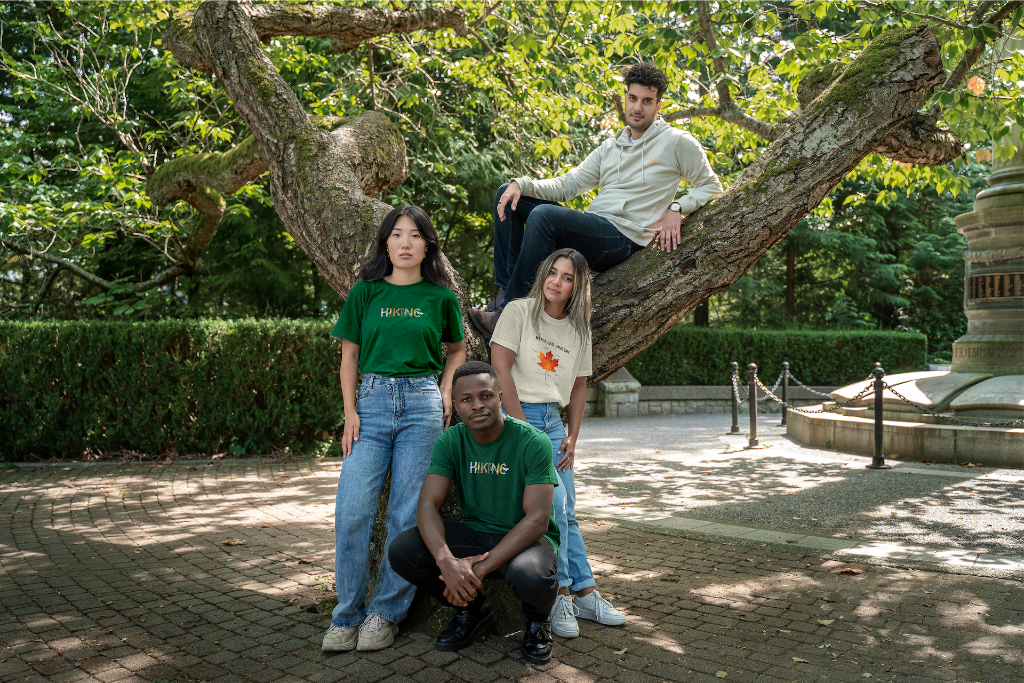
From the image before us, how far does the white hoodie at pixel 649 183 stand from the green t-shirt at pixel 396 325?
2.84ft

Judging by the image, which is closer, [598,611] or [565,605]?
[565,605]

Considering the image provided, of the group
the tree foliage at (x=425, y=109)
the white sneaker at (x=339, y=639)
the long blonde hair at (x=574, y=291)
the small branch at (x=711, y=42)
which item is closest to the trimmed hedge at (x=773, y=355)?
the tree foliage at (x=425, y=109)

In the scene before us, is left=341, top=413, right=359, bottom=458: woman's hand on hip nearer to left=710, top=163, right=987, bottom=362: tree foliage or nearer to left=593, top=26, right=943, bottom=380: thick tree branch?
left=593, top=26, right=943, bottom=380: thick tree branch

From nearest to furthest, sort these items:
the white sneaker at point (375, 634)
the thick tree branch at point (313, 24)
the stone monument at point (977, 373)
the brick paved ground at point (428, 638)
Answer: the brick paved ground at point (428, 638) < the white sneaker at point (375, 634) < the thick tree branch at point (313, 24) < the stone monument at point (977, 373)

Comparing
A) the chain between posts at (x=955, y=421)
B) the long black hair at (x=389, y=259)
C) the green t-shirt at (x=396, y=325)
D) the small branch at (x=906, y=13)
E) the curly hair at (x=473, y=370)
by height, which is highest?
the small branch at (x=906, y=13)

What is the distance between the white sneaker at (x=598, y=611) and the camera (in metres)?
3.78

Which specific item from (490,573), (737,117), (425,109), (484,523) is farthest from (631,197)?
(425,109)

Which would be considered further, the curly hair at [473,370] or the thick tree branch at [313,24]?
the thick tree branch at [313,24]

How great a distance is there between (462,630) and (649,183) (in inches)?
99.4

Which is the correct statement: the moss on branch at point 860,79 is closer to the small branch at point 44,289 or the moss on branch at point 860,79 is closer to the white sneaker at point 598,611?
the white sneaker at point 598,611

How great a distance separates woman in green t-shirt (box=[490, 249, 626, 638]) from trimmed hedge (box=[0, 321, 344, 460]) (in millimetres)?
6604

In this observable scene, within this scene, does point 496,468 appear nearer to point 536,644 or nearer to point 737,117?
point 536,644

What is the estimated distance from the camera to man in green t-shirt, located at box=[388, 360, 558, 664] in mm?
3133

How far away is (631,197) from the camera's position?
4066 mm
